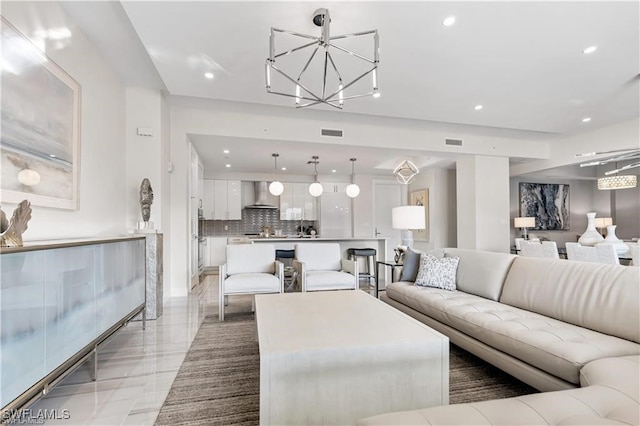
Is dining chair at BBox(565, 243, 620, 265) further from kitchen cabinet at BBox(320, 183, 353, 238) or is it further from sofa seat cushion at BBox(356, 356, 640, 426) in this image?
kitchen cabinet at BBox(320, 183, 353, 238)

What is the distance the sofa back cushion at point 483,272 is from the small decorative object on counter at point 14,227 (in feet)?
11.1

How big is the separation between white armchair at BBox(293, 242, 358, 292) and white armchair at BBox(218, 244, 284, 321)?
12.6 inches

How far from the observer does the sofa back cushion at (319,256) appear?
429 cm

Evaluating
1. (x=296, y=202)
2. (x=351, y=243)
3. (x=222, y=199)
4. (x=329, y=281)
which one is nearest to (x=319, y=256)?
(x=329, y=281)

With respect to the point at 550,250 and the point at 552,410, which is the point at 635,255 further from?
the point at 552,410

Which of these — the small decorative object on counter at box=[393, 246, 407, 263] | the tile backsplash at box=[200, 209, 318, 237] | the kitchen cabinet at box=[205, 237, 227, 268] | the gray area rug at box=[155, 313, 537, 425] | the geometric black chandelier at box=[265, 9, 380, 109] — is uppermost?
the geometric black chandelier at box=[265, 9, 380, 109]

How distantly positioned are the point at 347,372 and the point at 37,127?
2.74 meters

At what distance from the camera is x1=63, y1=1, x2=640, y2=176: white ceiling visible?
2.47 m

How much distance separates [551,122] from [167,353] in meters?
6.52

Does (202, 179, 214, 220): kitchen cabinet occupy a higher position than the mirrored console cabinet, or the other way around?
(202, 179, 214, 220): kitchen cabinet

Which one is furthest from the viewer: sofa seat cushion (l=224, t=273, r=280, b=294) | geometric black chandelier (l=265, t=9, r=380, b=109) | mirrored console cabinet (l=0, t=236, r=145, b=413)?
sofa seat cushion (l=224, t=273, r=280, b=294)

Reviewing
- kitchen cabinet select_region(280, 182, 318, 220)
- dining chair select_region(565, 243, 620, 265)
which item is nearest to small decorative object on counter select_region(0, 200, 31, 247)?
dining chair select_region(565, 243, 620, 265)

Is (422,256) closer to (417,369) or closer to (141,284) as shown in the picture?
(417,369)

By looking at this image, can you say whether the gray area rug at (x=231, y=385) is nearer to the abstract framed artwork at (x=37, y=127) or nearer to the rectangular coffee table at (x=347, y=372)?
the rectangular coffee table at (x=347, y=372)
